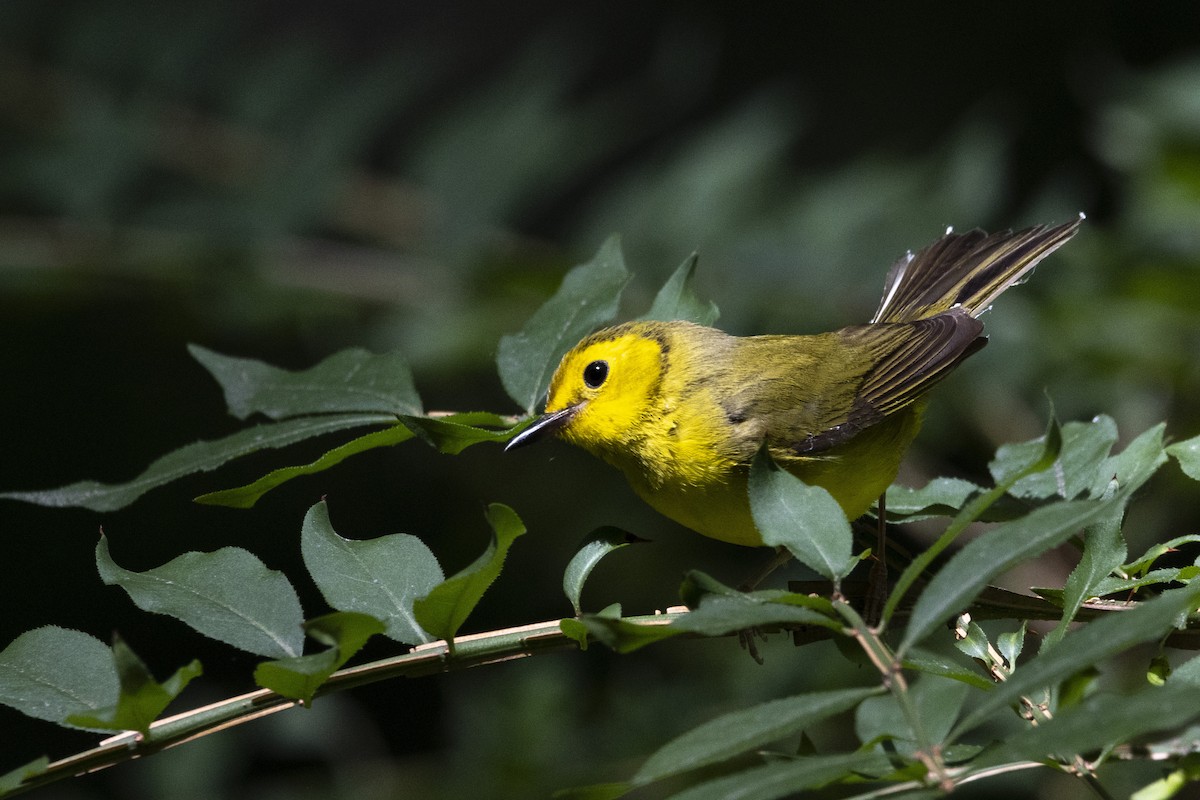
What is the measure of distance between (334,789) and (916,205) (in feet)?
7.44

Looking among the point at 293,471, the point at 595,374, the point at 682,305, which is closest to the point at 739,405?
the point at 595,374

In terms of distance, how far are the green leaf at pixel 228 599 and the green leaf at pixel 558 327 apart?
0.67 m

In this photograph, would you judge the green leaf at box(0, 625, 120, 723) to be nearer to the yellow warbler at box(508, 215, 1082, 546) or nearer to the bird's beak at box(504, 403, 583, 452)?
the bird's beak at box(504, 403, 583, 452)

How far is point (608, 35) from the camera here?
7121 millimetres

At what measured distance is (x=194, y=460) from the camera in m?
1.77

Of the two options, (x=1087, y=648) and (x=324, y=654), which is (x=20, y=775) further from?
(x=1087, y=648)

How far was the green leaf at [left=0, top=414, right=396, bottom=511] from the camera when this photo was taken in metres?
1.73

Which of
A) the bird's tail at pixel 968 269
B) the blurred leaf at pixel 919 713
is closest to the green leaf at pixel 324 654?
the blurred leaf at pixel 919 713

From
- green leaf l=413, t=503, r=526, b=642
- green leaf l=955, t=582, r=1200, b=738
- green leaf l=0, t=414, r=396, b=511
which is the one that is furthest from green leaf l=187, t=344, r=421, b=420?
green leaf l=955, t=582, r=1200, b=738

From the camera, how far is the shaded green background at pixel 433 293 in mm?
3105

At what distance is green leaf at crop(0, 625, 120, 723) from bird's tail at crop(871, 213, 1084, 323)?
1.97 m

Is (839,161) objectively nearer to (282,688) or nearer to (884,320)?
(884,320)

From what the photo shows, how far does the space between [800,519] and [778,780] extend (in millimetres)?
375

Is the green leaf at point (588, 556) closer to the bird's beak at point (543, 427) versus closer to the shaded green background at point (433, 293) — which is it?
the bird's beak at point (543, 427)
